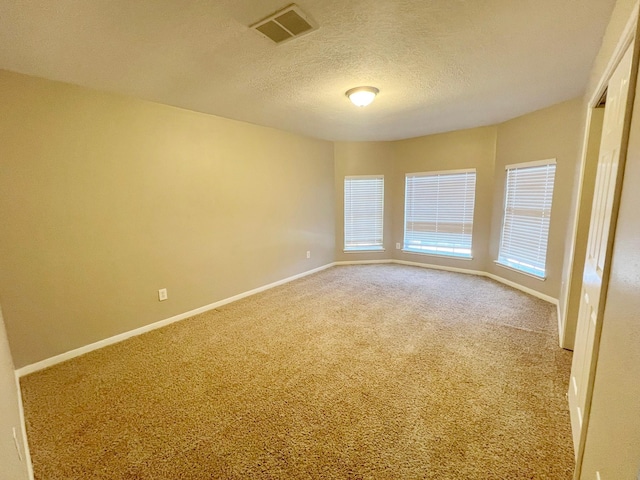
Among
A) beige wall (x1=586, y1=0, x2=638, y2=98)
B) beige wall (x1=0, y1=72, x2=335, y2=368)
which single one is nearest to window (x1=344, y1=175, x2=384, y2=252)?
beige wall (x1=0, y1=72, x2=335, y2=368)

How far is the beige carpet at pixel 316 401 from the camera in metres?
1.42

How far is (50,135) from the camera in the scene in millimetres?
2225

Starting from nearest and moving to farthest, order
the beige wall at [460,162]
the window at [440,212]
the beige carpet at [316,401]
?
the beige carpet at [316,401]
the beige wall at [460,162]
the window at [440,212]

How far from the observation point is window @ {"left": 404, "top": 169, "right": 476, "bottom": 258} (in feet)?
Answer: 15.2

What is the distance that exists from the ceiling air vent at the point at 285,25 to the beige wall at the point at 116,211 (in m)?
1.81

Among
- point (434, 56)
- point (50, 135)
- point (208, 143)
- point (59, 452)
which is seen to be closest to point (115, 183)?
point (50, 135)

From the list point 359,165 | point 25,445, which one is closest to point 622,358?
point 25,445

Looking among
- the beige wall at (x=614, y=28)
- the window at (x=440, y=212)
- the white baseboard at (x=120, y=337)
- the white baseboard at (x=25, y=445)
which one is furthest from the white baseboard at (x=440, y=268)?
the white baseboard at (x=25, y=445)

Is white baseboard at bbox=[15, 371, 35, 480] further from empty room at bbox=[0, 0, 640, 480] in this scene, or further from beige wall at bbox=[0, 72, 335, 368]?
beige wall at bbox=[0, 72, 335, 368]

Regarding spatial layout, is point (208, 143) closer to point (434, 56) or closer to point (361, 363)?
point (434, 56)

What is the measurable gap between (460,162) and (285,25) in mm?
3926

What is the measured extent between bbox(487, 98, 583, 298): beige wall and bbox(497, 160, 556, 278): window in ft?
0.34

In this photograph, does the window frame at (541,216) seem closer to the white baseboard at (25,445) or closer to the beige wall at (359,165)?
the beige wall at (359,165)

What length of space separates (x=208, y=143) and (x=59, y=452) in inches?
117
